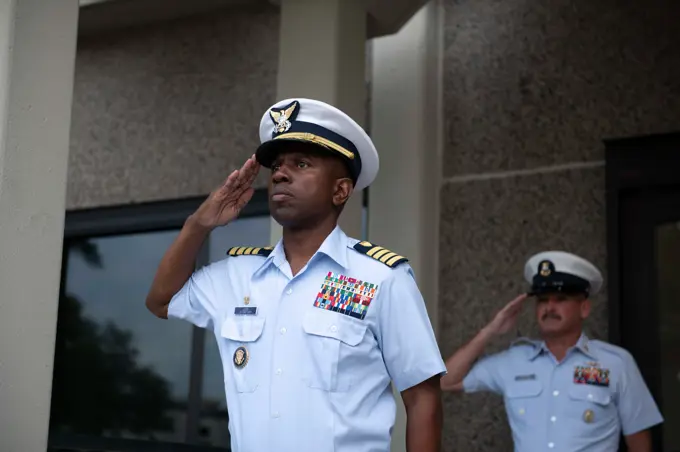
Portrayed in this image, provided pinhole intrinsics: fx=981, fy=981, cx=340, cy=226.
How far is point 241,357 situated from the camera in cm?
246

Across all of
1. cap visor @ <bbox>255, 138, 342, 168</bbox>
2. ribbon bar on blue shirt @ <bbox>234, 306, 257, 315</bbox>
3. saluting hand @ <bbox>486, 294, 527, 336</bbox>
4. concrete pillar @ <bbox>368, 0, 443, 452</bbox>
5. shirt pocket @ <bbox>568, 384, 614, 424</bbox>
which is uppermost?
concrete pillar @ <bbox>368, 0, 443, 452</bbox>

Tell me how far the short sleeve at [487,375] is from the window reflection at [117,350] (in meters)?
2.06

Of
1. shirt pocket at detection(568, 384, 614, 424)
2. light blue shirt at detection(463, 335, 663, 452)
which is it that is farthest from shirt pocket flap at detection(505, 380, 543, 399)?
shirt pocket at detection(568, 384, 614, 424)

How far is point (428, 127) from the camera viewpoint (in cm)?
506

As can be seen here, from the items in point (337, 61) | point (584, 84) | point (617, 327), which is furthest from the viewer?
point (584, 84)

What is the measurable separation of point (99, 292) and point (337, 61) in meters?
2.92

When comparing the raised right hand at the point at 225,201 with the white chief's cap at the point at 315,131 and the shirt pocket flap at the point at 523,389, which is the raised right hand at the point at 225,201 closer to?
the white chief's cap at the point at 315,131

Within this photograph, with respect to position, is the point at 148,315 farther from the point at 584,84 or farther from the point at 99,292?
the point at 584,84

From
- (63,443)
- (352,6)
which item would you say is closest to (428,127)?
(352,6)

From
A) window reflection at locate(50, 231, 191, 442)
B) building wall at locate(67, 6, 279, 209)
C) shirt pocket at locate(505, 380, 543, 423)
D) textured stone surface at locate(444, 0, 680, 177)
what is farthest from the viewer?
window reflection at locate(50, 231, 191, 442)

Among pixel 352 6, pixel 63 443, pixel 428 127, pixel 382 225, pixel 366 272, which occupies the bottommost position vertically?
pixel 63 443

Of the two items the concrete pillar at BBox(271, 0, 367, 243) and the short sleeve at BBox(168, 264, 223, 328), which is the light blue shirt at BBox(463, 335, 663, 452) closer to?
the concrete pillar at BBox(271, 0, 367, 243)

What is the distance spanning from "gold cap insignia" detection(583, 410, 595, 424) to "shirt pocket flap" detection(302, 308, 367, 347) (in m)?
1.93

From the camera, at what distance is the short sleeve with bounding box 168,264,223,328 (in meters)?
2.63
